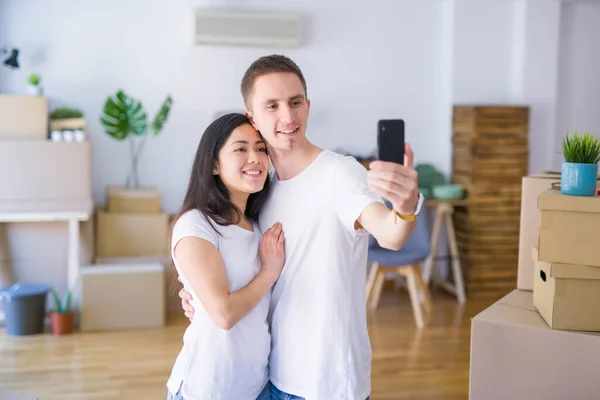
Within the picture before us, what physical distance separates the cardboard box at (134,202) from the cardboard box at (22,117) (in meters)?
0.65

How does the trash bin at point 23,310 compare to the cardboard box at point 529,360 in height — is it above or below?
below

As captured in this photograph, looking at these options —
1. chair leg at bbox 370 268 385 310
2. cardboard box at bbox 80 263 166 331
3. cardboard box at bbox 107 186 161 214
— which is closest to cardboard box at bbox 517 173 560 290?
chair leg at bbox 370 268 385 310

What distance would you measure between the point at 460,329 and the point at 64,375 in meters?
2.44

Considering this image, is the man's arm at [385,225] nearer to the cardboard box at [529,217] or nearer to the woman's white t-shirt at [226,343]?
the woman's white t-shirt at [226,343]

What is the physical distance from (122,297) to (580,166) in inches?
127

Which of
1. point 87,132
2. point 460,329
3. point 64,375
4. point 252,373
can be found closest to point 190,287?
point 252,373

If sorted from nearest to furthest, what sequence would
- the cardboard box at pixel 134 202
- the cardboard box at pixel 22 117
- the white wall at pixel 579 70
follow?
the cardboard box at pixel 22 117
the cardboard box at pixel 134 202
the white wall at pixel 579 70

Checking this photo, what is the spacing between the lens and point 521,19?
572 cm

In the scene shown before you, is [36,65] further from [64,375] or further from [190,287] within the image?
[190,287]

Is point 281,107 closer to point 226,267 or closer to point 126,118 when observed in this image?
point 226,267

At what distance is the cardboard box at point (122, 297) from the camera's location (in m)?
4.59

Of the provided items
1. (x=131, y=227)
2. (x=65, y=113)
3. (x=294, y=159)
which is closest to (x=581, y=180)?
(x=294, y=159)

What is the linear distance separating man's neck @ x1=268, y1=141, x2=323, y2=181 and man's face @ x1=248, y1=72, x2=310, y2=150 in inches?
1.2

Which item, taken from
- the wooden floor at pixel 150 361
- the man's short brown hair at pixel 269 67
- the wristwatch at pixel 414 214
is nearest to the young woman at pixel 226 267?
the man's short brown hair at pixel 269 67
